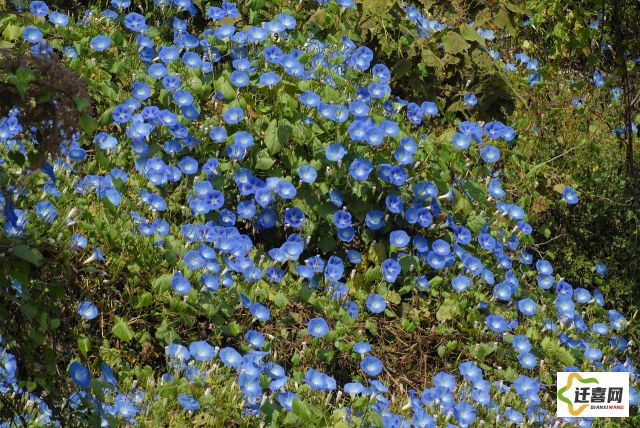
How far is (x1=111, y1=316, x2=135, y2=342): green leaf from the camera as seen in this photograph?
368cm

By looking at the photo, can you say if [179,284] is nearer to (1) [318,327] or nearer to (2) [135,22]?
(1) [318,327]

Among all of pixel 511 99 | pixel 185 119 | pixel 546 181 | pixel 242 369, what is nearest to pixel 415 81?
pixel 511 99

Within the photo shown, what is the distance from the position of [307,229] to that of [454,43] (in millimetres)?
1539

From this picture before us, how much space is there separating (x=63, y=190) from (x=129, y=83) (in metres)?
1.00

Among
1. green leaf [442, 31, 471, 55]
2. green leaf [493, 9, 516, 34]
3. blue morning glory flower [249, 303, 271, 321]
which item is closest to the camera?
blue morning glory flower [249, 303, 271, 321]

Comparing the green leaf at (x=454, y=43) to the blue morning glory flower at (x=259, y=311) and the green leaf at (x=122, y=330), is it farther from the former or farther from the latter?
the green leaf at (x=122, y=330)

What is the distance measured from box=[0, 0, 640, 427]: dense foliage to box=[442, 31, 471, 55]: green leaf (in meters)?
0.01

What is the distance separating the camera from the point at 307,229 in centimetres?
448

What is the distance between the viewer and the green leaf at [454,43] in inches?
212

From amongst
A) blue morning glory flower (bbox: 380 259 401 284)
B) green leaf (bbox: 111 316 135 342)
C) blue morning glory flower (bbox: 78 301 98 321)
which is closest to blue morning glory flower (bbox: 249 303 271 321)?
green leaf (bbox: 111 316 135 342)

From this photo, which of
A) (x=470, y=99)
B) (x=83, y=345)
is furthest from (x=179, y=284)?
(x=470, y=99)

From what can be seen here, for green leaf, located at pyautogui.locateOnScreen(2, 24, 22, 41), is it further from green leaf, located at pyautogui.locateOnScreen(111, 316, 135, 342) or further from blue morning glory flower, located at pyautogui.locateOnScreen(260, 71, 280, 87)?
green leaf, located at pyautogui.locateOnScreen(111, 316, 135, 342)

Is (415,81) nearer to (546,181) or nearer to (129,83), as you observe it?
(546,181)

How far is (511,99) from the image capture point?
556cm
